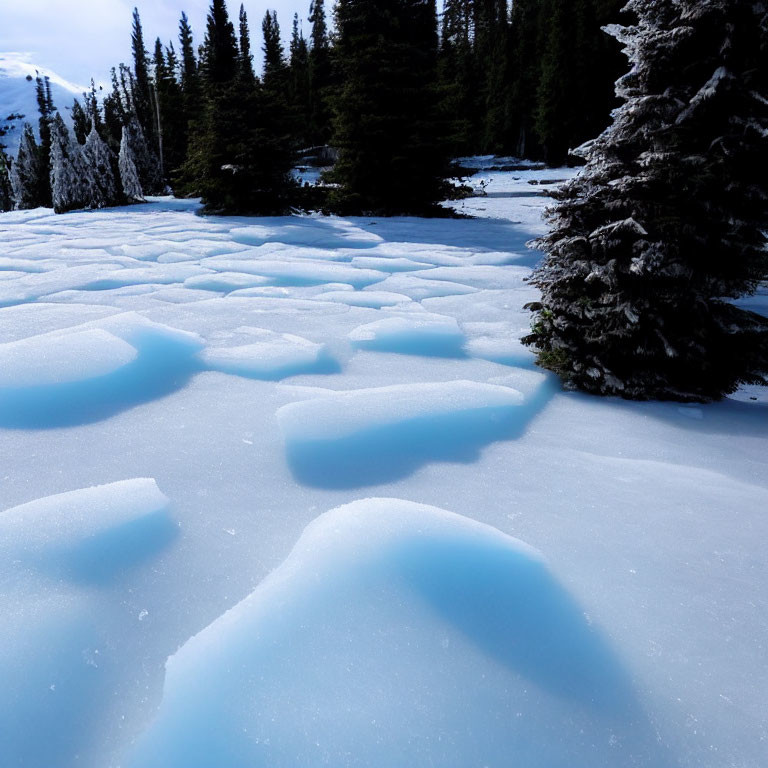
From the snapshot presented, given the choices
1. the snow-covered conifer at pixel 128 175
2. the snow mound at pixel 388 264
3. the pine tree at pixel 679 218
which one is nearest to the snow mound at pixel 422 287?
the snow mound at pixel 388 264

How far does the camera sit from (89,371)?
270cm

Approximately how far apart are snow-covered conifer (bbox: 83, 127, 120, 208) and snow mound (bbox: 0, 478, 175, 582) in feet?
71.0

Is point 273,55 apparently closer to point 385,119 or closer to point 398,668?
point 385,119

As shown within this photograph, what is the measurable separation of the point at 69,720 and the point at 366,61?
42.7 feet

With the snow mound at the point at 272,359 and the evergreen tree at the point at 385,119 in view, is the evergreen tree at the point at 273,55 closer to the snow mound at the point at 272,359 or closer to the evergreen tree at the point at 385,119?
the evergreen tree at the point at 385,119

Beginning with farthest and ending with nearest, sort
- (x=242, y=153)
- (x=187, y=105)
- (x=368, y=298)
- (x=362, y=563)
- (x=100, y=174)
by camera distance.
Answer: (x=187, y=105)
(x=100, y=174)
(x=242, y=153)
(x=368, y=298)
(x=362, y=563)

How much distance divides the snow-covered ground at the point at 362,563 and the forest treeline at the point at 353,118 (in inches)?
382

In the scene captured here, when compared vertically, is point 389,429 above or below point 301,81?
below

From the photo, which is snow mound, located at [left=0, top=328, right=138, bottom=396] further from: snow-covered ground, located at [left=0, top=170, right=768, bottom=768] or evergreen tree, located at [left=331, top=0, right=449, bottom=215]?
evergreen tree, located at [left=331, top=0, right=449, bottom=215]

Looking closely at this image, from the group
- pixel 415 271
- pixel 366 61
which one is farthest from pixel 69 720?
pixel 366 61

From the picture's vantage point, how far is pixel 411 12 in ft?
43.3

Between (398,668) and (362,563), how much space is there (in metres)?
0.30

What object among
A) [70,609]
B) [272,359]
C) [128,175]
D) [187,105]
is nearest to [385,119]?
[272,359]

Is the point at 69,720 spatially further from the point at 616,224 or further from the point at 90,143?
the point at 90,143
